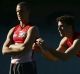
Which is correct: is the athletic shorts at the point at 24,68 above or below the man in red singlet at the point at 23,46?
below

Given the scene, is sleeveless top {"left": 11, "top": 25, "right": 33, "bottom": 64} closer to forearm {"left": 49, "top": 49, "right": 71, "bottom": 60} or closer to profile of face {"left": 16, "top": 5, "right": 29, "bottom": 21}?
profile of face {"left": 16, "top": 5, "right": 29, "bottom": 21}

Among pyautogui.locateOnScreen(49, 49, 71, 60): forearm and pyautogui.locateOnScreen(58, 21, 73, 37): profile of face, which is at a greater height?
pyautogui.locateOnScreen(58, 21, 73, 37): profile of face

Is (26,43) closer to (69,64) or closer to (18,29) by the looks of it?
(18,29)

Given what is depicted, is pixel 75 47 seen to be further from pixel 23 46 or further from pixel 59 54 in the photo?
pixel 23 46

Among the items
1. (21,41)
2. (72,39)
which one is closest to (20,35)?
(21,41)

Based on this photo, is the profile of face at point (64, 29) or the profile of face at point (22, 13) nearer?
the profile of face at point (64, 29)

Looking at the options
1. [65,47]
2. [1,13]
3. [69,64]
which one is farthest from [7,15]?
[65,47]

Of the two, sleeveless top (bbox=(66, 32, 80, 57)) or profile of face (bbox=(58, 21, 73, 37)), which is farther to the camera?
sleeveless top (bbox=(66, 32, 80, 57))

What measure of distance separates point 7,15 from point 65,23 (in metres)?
4.52

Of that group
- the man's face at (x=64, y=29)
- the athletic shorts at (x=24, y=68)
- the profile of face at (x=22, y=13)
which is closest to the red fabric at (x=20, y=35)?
the profile of face at (x=22, y=13)

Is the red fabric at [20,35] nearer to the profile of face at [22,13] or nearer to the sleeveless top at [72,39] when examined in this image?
the profile of face at [22,13]

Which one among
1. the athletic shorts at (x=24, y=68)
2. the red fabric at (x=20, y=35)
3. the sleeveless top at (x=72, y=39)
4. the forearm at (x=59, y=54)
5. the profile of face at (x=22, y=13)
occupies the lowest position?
the athletic shorts at (x=24, y=68)

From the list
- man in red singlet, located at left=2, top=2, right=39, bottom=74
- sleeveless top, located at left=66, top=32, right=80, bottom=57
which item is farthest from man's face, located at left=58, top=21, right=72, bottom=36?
man in red singlet, located at left=2, top=2, right=39, bottom=74

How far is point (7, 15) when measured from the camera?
32.5ft
